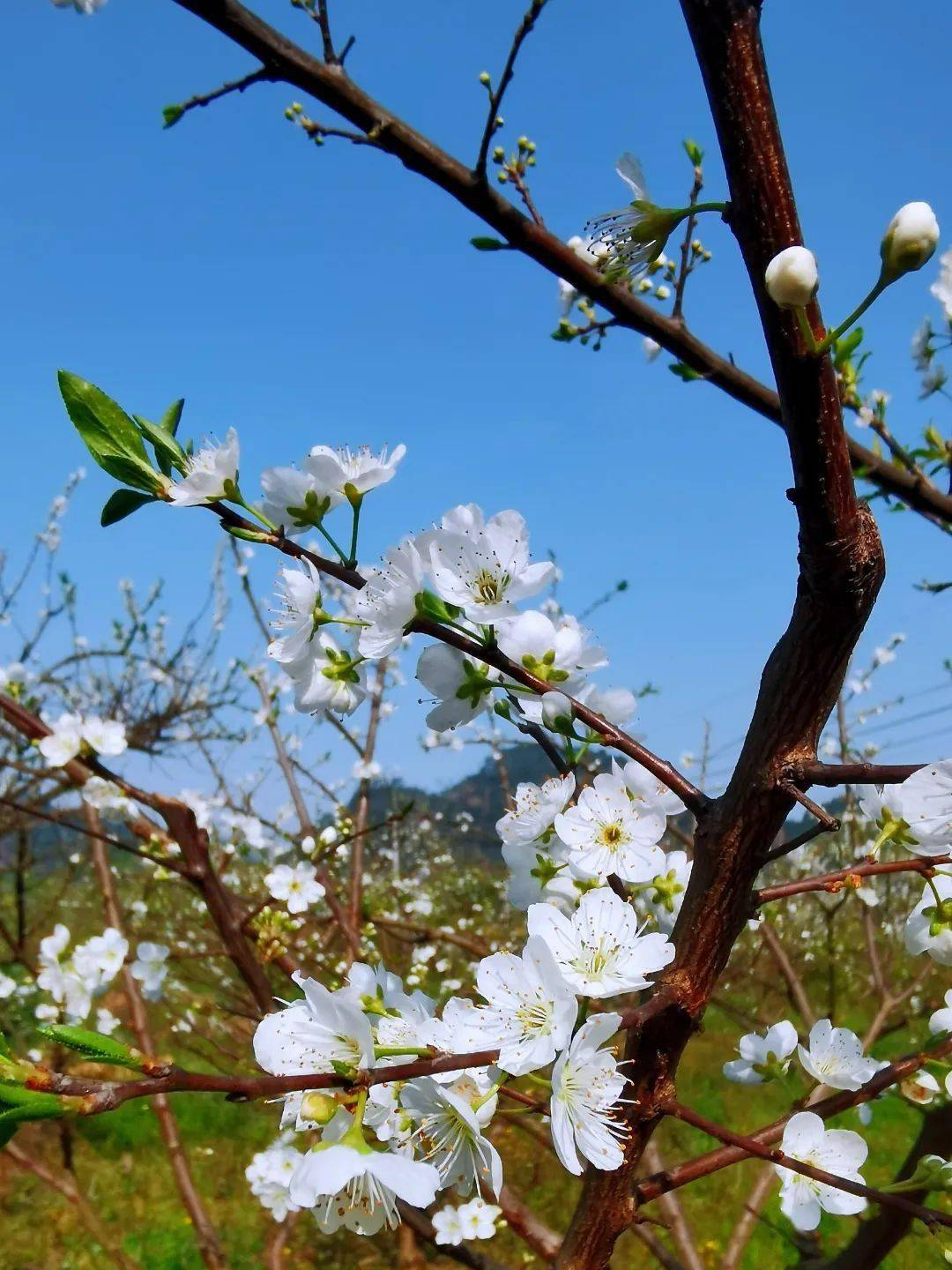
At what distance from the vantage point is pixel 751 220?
59 centimetres

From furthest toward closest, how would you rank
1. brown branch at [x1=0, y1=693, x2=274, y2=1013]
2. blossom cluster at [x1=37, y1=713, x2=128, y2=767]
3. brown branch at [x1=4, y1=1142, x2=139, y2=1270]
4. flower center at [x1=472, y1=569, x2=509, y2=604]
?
1. brown branch at [x1=4, y1=1142, x2=139, y2=1270]
2. blossom cluster at [x1=37, y1=713, x2=128, y2=767]
3. brown branch at [x1=0, y1=693, x2=274, y2=1013]
4. flower center at [x1=472, y1=569, x2=509, y2=604]

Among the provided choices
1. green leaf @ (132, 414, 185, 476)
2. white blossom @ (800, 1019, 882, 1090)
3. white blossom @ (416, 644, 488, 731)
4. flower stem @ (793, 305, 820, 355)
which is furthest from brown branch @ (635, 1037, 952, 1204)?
green leaf @ (132, 414, 185, 476)

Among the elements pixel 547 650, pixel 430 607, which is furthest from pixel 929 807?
pixel 430 607

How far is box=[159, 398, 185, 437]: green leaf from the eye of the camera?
0.87 meters

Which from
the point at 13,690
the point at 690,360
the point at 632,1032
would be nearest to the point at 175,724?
the point at 13,690

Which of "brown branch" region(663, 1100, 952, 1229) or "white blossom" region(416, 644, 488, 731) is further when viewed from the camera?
"white blossom" region(416, 644, 488, 731)

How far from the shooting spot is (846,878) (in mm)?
787

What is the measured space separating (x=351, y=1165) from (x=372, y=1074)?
0.21 ft

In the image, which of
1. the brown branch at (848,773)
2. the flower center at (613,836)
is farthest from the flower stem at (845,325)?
the flower center at (613,836)

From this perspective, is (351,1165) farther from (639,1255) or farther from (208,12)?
(639,1255)

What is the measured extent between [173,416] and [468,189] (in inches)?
26.3

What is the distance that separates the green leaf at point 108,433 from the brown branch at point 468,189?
548 millimetres

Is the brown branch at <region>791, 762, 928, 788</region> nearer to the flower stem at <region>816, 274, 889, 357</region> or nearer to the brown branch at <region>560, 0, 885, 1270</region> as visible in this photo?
the brown branch at <region>560, 0, 885, 1270</region>

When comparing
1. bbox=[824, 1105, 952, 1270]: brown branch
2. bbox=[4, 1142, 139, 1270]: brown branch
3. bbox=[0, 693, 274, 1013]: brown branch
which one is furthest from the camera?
bbox=[4, 1142, 139, 1270]: brown branch
